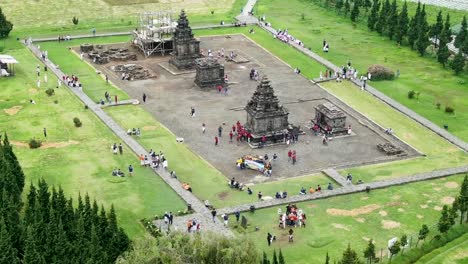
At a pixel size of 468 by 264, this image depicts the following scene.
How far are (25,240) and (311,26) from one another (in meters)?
91.5

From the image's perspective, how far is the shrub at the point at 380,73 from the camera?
11569 cm

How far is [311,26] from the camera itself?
143625mm

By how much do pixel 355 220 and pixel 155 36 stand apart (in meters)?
62.8

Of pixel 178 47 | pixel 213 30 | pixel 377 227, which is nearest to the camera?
pixel 377 227

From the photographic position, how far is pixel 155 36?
5044 inches

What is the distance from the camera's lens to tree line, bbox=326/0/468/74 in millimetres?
121750

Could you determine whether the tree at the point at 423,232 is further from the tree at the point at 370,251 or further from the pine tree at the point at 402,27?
the pine tree at the point at 402,27

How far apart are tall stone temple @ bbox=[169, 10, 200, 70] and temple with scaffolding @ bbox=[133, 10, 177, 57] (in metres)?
5.43

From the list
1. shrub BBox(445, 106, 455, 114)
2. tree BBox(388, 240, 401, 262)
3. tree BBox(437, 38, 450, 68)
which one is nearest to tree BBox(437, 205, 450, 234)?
tree BBox(388, 240, 401, 262)

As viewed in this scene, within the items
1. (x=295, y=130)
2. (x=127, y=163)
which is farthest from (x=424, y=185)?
(x=127, y=163)

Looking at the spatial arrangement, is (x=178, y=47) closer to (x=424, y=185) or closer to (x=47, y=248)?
(x=424, y=185)

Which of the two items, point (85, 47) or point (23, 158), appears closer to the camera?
point (23, 158)

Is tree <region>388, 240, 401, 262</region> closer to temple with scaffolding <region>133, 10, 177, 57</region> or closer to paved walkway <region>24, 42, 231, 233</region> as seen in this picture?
paved walkway <region>24, 42, 231, 233</region>

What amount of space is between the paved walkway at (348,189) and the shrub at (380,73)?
30974 mm
